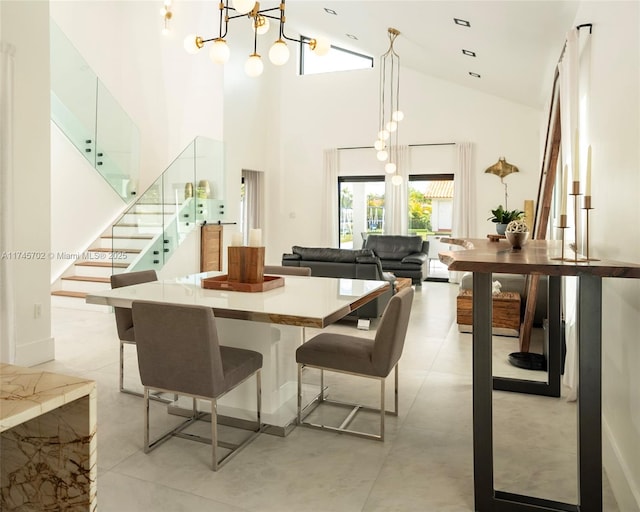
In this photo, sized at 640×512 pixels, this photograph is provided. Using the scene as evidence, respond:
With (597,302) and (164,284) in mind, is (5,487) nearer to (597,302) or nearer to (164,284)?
(597,302)

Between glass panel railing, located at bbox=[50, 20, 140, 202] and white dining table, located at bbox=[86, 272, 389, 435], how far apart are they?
449 cm

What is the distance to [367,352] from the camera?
2635mm

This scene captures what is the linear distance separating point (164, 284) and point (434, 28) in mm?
4870

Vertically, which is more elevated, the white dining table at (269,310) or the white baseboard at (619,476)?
the white dining table at (269,310)

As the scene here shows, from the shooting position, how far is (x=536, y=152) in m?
9.02

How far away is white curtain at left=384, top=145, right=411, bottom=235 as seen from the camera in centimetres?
989

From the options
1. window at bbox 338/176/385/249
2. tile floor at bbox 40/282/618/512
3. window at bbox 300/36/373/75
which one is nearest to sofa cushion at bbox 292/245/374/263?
tile floor at bbox 40/282/618/512

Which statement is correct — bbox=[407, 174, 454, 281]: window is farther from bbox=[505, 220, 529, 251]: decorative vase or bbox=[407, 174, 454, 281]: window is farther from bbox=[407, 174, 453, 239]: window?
bbox=[505, 220, 529, 251]: decorative vase

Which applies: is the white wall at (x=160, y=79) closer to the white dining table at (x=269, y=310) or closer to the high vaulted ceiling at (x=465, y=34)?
the high vaulted ceiling at (x=465, y=34)

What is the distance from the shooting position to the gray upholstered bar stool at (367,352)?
252cm

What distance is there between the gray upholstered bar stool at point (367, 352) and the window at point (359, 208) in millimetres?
7723

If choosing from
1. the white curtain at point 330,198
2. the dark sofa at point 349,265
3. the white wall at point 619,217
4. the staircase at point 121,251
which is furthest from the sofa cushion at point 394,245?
the white wall at point 619,217

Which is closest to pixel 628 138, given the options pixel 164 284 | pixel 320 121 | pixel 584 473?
pixel 584 473

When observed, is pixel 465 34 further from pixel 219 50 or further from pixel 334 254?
pixel 219 50
